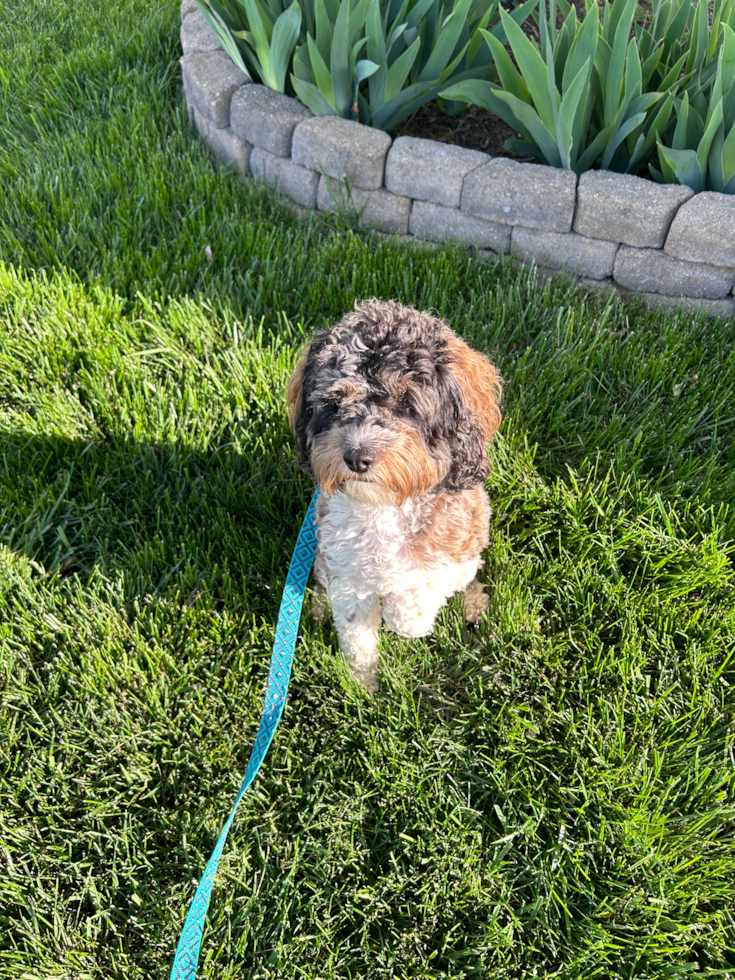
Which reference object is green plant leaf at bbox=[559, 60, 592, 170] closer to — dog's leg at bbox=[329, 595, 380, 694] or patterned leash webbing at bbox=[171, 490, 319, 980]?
patterned leash webbing at bbox=[171, 490, 319, 980]

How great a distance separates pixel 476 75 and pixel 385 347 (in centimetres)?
279

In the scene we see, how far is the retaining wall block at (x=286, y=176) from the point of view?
4137 millimetres

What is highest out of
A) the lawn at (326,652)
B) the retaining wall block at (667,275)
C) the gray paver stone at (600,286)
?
the retaining wall block at (667,275)

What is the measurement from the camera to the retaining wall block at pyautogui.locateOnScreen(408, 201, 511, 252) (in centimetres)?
387

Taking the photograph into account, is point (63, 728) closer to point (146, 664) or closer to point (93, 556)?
point (146, 664)

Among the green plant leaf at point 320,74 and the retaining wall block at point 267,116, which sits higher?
the green plant leaf at point 320,74

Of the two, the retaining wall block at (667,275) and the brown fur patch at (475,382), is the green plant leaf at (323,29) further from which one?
the brown fur patch at (475,382)

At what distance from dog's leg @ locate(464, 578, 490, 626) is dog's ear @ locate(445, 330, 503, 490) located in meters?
0.69

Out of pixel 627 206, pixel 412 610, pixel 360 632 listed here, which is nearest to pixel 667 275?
pixel 627 206

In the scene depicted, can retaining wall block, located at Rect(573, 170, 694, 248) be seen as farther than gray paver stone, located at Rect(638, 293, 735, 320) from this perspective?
No

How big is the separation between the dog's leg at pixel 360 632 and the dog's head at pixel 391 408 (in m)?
0.51

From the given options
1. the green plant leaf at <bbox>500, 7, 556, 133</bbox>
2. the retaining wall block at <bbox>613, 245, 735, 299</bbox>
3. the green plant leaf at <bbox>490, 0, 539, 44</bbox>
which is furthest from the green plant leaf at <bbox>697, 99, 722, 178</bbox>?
the green plant leaf at <bbox>490, 0, 539, 44</bbox>

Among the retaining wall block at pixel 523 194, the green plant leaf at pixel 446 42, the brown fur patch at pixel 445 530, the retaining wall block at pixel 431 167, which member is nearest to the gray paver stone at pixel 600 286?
the retaining wall block at pixel 523 194

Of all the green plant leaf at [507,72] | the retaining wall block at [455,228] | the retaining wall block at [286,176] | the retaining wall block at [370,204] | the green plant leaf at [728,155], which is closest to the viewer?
the green plant leaf at [728,155]
